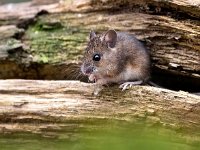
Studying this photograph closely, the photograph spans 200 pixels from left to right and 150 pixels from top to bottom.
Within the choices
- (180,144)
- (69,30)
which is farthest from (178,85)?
(69,30)

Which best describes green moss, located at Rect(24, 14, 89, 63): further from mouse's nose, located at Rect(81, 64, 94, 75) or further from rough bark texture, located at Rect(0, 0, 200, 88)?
mouse's nose, located at Rect(81, 64, 94, 75)

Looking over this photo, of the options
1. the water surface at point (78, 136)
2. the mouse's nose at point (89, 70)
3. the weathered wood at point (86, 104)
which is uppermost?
the mouse's nose at point (89, 70)

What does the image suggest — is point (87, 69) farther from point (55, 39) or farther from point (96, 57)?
point (55, 39)

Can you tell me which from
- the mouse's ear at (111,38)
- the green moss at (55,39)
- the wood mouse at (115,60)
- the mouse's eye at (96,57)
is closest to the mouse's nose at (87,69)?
the wood mouse at (115,60)

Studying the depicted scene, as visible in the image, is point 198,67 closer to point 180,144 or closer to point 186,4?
point 186,4

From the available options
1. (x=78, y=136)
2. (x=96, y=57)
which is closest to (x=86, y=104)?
(x=78, y=136)

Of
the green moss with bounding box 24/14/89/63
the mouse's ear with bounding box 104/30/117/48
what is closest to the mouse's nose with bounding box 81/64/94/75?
the mouse's ear with bounding box 104/30/117/48

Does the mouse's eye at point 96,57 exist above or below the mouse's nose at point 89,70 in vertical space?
above

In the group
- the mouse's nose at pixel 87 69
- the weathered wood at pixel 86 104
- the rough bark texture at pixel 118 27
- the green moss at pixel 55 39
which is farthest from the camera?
the green moss at pixel 55 39

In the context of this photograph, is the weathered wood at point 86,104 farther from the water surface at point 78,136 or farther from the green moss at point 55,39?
the green moss at point 55,39
